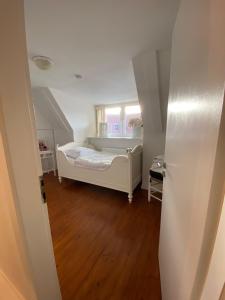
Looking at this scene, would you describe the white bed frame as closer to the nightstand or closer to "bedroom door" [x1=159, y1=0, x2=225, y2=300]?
the nightstand

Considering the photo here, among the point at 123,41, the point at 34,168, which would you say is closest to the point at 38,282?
the point at 34,168

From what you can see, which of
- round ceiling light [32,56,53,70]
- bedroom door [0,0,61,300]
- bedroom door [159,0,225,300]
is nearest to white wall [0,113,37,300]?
bedroom door [0,0,61,300]

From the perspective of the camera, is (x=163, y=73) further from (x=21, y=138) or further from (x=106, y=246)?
(x=106, y=246)

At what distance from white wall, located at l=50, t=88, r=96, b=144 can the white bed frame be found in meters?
0.95

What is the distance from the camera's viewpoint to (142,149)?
2766 millimetres

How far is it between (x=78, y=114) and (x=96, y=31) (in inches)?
102

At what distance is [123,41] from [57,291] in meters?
2.07

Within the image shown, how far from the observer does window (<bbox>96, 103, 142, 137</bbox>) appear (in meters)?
3.88

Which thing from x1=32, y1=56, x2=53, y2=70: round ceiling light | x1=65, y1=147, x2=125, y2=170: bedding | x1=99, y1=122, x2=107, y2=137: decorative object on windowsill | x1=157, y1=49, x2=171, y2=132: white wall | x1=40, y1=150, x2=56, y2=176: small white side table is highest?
x1=32, y1=56, x2=53, y2=70: round ceiling light

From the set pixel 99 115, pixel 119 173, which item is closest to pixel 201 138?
pixel 119 173

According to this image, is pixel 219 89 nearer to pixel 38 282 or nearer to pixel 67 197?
pixel 38 282

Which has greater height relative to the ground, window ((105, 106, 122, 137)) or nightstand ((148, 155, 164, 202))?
window ((105, 106, 122, 137))

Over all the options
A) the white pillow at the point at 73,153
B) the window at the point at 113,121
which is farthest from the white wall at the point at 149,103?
the window at the point at 113,121

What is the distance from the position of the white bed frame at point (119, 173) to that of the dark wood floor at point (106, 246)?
260 millimetres
